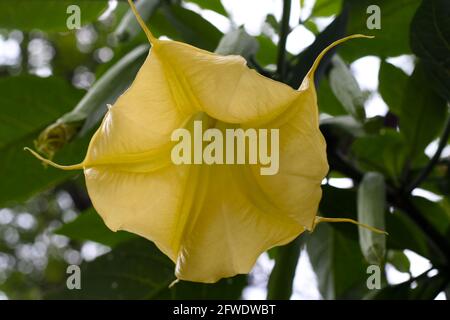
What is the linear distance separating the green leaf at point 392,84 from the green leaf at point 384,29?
0.07m

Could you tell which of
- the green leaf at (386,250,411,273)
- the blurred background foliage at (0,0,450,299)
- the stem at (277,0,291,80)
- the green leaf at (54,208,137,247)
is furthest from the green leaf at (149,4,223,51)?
the green leaf at (386,250,411,273)

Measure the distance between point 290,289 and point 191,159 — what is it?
0.95 ft

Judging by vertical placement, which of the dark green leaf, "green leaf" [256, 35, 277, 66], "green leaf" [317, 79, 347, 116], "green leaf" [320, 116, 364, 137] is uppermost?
"green leaf" [256, 35, 277, 66]

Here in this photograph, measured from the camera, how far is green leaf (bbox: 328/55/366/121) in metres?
0.96

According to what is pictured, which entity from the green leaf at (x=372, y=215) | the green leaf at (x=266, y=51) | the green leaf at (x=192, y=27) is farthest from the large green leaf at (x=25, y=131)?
the green leaf at (x=372, y=215)

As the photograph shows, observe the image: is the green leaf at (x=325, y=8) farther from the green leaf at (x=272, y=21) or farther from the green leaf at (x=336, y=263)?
the green leaf at (x=336, y=263)

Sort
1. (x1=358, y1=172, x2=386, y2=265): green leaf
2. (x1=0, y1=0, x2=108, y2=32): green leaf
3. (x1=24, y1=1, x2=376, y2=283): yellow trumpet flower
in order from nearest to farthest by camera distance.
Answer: (x1=24, y1=1, x2=376, y2=283): yellow trumpet flower → (x1=358, y1=172, x2=386, y2=265): green leaf → (x1=0, y1=0, x2=108, y2=32): green leaf

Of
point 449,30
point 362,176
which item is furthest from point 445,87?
point 362,176

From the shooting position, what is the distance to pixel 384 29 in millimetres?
1195

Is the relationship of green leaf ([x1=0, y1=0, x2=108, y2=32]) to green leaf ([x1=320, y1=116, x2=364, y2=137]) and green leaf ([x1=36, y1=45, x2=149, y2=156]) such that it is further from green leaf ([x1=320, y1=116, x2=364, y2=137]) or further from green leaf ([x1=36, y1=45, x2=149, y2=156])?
green leaf ([x1=320, y1=116, x2=364, y2=137])

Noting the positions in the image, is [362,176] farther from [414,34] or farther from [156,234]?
[156,234]

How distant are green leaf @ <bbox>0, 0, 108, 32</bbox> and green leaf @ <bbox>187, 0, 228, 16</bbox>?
18 centimetres

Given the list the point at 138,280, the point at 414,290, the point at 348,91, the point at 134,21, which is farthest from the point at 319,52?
the point at 138,280

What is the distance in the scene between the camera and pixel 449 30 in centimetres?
94
